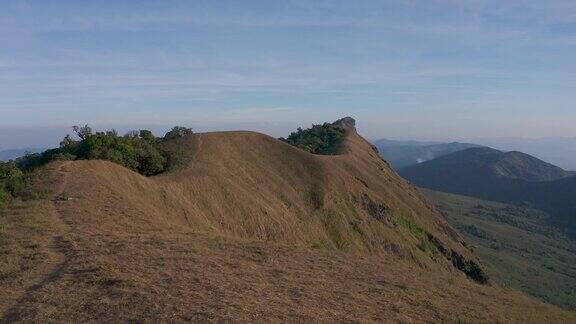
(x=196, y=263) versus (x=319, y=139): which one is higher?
(x=319, y=139)

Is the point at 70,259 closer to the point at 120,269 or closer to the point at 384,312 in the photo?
the point at 120,269

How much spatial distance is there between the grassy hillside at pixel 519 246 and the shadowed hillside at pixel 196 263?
39.7 metres

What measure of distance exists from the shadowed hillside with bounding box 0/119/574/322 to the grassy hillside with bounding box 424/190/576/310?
3975 cm

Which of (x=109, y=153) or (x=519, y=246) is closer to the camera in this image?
(x=109, y=153)

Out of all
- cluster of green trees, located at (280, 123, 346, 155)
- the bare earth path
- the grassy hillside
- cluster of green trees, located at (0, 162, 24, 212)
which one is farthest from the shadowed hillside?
the grassy hillside

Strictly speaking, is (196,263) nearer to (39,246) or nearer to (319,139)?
(39,246)

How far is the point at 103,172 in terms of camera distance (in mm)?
30562

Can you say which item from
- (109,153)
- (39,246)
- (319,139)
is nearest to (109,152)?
(109,153)

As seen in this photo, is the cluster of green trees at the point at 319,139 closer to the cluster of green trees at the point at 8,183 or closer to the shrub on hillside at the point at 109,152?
the shrub on hillside at the point at 109,152

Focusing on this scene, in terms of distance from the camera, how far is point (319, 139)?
80.7m

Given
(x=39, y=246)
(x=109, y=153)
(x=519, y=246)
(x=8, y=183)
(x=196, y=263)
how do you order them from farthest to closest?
1. (x=519, y=246)
2. (x=109, y=153)
3. (x=8, y=183)
4. (x=39, y=246)
5. (x=196, y=263)

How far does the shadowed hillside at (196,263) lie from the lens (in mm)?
14555

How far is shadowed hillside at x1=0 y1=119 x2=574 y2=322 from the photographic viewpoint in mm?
14555

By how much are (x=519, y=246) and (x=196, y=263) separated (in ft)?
341
